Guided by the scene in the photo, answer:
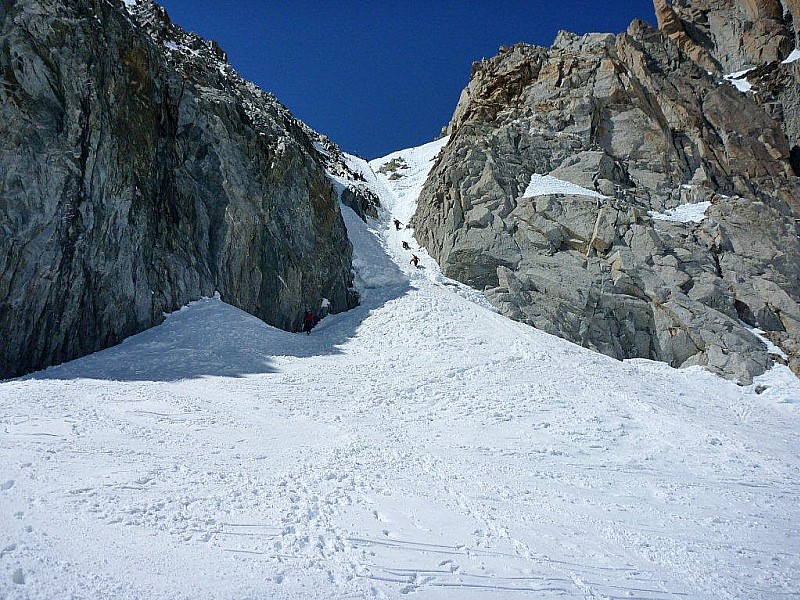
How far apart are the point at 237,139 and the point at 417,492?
23.3 meters

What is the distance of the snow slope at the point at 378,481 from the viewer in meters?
5.65

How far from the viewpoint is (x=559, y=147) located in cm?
3697

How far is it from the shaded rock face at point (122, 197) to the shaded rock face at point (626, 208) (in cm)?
1210

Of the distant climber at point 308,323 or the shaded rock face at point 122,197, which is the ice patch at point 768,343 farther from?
the distant climber at point 308,323

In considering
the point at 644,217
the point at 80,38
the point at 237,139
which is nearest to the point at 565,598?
the point at 80,38

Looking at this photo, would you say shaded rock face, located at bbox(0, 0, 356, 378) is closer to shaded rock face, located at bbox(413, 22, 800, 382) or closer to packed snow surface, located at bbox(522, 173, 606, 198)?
shaded rock face, located at bbox(413, 22, 800, 382)

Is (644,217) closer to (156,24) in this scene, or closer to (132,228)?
(132,228)

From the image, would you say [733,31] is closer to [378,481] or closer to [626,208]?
[626,208]

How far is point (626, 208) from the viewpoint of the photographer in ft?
102

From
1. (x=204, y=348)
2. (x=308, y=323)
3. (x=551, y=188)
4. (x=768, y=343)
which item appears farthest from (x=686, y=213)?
(x=204, y=348)

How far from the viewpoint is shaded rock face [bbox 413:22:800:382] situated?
26.2m

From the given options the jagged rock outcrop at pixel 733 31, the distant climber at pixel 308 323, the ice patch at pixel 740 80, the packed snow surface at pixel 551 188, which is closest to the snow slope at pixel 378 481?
the distant climber at pixel 308 323

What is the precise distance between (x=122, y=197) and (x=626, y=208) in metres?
28.5

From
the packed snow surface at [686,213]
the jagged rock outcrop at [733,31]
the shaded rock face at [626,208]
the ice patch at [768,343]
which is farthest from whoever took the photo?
the jagged rock outcrop at [733,31]
